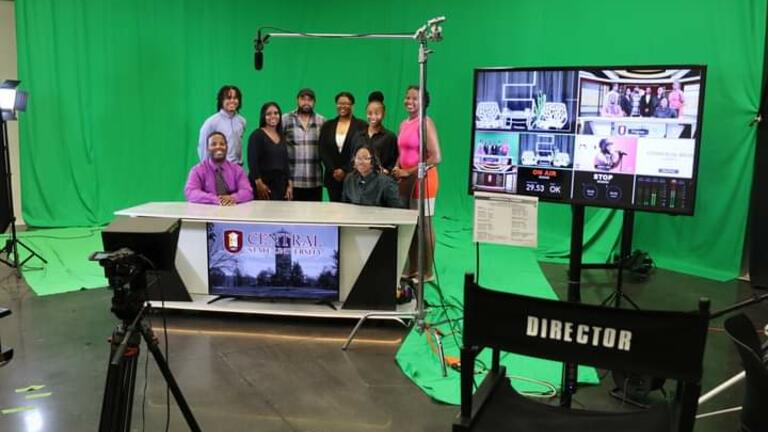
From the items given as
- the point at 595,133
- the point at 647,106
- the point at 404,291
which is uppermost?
the point at 647,106

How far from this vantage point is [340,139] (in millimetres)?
4891

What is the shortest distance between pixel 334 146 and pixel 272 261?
4.39 feet

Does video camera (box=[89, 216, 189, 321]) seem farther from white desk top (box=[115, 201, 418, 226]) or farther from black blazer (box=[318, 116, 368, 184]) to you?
black blazer (box=[318, 116, 368, 184])

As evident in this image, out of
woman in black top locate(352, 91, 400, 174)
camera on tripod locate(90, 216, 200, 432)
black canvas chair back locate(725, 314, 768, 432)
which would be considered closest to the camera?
A: black canvas chair back locate(725, 314, 768, 432)

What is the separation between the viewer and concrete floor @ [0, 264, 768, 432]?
2.71 meters

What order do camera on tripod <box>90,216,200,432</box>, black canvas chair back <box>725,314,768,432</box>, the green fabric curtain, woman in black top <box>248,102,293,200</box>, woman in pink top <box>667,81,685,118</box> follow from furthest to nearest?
the green fabric curtain
woman in black top <box>248,102,293,200</box>
woman in pink top <box>667,81,685,118</box>
camera on tripod <box>90,216,200,432</box>
black canvas chair back <box>725,314,768,432</box>

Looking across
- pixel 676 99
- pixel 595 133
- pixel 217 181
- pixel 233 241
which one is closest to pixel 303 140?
pixel 217 181

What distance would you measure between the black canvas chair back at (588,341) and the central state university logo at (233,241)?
7.67ft

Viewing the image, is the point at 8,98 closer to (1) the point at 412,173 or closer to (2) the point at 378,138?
(2) the point at 378,138

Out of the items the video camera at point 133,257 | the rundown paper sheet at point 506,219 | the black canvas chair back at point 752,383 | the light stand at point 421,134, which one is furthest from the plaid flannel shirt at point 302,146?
the black canvas chair back at point 752,383

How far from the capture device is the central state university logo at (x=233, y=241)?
12.6 feet

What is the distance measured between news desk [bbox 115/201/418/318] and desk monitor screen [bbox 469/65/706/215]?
770 mm

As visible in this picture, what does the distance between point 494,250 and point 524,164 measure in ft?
9.24

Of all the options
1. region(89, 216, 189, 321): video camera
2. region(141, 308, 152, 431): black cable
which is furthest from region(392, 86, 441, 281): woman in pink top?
region(89, 216, 189, 321): video camera
